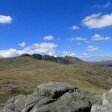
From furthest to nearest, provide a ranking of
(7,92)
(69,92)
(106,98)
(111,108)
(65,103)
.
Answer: (7,92) → (69,92) → (65,103) → (106,98) → (111,108)

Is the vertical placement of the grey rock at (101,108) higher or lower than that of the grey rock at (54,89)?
lower

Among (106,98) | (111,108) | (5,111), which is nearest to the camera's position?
(111,108)

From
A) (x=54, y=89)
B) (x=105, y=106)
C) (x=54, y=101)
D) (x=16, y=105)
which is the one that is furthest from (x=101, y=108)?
(x=16, y=105)

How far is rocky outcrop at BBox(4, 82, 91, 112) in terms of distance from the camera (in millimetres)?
36406

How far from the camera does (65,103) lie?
1465 inches

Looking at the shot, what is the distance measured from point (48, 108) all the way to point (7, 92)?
4777 centimetres

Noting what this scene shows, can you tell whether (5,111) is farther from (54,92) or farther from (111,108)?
(111,108)

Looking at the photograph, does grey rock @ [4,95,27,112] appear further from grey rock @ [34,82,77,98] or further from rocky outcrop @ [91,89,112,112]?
rocky outcrop @ [91,89,112,112]

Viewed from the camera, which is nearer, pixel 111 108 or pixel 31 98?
pixel 111 108

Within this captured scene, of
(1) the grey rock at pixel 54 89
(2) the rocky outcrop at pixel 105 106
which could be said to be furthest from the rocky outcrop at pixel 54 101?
(2) the rocky outcrop at pixel 105 106

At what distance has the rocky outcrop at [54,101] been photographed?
36406 millimetres

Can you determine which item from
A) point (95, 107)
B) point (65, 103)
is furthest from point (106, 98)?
point (65, 103)

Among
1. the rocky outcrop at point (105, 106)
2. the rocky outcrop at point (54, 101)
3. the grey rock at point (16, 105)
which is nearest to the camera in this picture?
the rocky outcrop at point (105, 106)

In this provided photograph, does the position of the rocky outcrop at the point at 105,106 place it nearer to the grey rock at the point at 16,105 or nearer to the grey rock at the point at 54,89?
the grey rock at the point at 54,89
